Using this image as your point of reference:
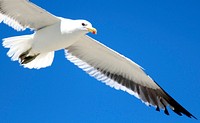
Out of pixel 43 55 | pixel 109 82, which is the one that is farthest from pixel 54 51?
pixel 109 82

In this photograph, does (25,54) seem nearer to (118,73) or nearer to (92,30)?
(92,30)

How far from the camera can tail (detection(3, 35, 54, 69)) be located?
22.7 ft

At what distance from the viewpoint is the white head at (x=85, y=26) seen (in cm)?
636

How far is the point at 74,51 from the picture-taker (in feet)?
25.6

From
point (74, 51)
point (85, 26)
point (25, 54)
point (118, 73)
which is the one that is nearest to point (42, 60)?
point (25, 54)

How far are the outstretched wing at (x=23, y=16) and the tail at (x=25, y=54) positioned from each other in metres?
0.19

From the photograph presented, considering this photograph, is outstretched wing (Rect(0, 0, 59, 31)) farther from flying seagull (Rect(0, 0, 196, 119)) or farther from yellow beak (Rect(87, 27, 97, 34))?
yellow beak (Rect(87, 27, 97, 34))

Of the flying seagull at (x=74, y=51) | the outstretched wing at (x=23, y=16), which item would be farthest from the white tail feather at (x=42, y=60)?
the outstretched wing at (x=23, y=16)

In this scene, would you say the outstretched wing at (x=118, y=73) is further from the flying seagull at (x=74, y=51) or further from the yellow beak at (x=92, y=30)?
the yellow beak at (x=92, y=30)

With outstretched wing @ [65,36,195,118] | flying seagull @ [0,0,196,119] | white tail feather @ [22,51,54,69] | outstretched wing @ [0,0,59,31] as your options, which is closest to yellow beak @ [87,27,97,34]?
flying seagull @ [0,0,196,119]

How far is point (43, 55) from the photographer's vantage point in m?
7.30

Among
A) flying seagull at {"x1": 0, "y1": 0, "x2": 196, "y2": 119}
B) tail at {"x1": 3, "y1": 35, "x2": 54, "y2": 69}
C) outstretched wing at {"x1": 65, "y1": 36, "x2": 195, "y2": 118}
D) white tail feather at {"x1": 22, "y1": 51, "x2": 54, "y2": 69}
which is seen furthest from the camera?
outstretched wing at {"x1": 65, "y1": 36, "x2": 195, "y2": 118}

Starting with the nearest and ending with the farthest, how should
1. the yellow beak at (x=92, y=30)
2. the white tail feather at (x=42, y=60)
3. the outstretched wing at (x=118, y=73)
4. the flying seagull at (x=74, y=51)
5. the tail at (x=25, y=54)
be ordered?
1. the yellow beak at (x=92, y=30)
2. the flying seagull at (x=74, y=51)
3. the tail at (x=25, y=54)
4. the white tail feather at (x=42, y=60)
5. the outstretched wing at (x=118, y=73)

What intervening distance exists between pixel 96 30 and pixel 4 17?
149 centimetres
